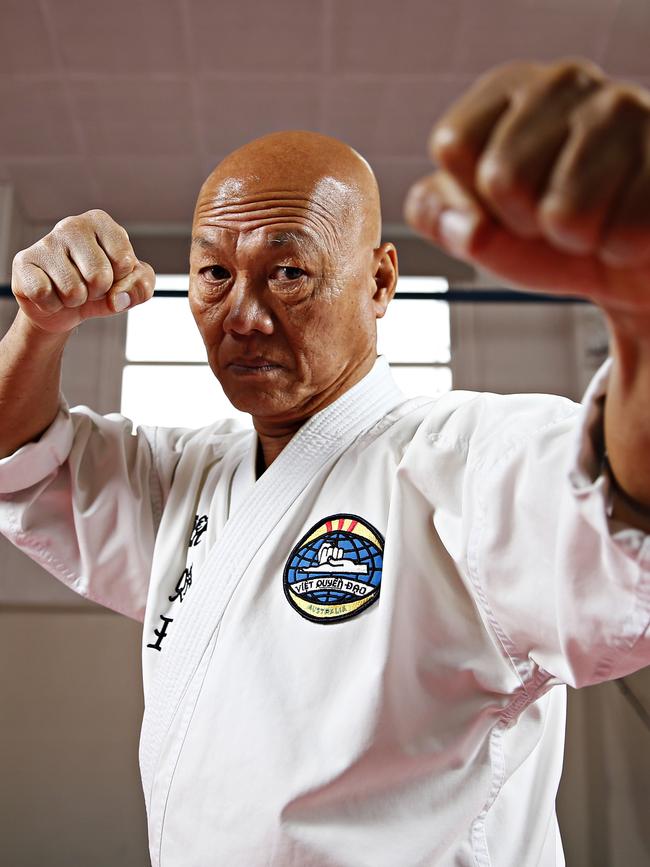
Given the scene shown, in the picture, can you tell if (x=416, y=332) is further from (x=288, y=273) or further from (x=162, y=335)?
(x=288, y=273)

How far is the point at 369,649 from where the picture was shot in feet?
2.70

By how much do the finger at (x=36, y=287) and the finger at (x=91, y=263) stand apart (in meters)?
0.04

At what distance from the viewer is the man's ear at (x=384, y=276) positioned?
1140 mm

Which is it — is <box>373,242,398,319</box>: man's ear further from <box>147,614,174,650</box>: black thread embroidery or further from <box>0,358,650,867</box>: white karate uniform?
<box>147,614,174,650</box>: black thread embroidery

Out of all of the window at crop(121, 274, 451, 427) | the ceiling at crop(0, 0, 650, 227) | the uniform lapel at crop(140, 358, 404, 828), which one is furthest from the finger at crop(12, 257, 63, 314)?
the window at crop(121, 274, 451, 427)

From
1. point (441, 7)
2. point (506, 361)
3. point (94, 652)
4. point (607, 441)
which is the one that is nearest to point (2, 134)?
point (441, 7)

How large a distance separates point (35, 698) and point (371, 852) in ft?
8.41

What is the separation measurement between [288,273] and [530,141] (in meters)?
0.63

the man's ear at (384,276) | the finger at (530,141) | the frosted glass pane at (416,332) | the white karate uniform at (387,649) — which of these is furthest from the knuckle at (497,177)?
the frosted glass pane at (416,332)

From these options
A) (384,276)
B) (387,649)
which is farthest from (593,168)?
(384,276)

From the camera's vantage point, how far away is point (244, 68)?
113 inches

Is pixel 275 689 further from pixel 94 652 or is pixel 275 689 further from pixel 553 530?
pixel 94 652

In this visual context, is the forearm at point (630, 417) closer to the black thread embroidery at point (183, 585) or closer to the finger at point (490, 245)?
the finger at point (490, 245)

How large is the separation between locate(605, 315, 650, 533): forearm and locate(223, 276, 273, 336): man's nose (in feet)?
1.74
